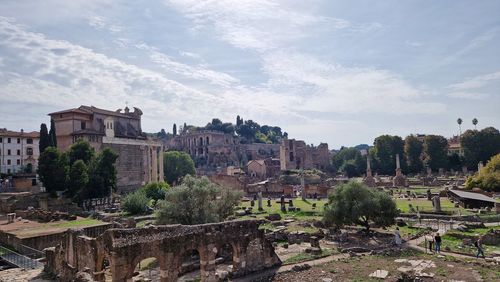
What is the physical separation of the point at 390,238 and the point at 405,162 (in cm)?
6031

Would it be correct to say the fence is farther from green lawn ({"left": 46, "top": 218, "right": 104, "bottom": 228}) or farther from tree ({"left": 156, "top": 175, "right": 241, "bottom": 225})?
tree ({"left": 156, "top": 175, "right": 241, "bottom": 225})

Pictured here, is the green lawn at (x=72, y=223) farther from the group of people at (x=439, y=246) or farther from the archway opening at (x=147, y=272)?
the group of people at (x=439, y=246)

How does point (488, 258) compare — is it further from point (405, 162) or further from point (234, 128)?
point (234, 128)

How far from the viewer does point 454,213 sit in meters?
37.8

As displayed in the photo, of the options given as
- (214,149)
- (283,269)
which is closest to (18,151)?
(283,269)

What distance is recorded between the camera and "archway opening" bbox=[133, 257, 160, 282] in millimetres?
20847

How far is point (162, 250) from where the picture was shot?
58.0 ft

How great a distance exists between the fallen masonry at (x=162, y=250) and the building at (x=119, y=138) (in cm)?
3878

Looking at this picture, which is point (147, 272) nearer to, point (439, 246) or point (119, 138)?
point (439, 246)

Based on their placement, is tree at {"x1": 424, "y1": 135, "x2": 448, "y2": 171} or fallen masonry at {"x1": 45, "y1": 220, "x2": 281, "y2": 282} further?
tree at {"x1": 424, "y1": 135, "x2": 448, "y2": 171}

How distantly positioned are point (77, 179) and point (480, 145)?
71.1 m

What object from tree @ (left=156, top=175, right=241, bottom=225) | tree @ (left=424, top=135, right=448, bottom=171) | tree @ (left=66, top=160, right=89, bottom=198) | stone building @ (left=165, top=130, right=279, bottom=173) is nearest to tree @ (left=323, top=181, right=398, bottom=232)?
tree @ (left=156, top=175, right=241, bottom=225)

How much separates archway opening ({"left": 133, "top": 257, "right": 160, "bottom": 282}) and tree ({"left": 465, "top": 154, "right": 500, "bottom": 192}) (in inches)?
1715

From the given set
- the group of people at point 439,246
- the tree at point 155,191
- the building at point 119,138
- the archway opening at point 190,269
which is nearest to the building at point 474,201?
the group of people at point 439,246
